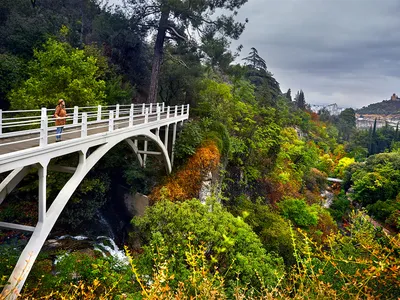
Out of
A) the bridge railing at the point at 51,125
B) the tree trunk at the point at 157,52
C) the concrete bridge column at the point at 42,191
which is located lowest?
the concrete bridge column at the point at 42,191

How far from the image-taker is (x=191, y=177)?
14.0 meters

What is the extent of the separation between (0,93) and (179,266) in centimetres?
1250

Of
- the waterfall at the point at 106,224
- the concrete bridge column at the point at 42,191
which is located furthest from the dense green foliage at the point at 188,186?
the concrete bridge column at the point at 42,191

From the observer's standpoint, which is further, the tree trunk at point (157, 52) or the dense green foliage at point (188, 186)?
the tree trunk at point (157, 52)

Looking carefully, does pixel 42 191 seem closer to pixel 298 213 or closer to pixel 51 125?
pixel 51 125

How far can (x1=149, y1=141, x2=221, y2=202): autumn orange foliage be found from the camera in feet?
42.4

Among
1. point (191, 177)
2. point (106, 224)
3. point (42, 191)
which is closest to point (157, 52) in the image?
point (191, 177)

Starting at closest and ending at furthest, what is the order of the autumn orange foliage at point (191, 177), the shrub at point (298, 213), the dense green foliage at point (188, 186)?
the dense green foliage at point (188, 186) < the autumn orange foliage at point (191, 177) < the shrub at point (298, 213)

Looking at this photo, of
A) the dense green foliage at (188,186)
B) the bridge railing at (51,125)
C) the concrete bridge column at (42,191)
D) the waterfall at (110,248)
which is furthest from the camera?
the waterfall at (110,248)

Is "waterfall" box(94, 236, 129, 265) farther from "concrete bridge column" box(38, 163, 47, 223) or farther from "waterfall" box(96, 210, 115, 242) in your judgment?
"concrete bridge column" box(38, 163, 47, 223)

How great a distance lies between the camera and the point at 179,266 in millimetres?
6812

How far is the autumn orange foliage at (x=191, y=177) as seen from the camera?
12938 millimetres

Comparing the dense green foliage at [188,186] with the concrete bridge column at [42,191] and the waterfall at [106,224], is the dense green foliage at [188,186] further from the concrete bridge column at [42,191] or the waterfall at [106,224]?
the concrete bridge column at [42,191]

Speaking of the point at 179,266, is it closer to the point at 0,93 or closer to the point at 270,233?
the point at 270,233
